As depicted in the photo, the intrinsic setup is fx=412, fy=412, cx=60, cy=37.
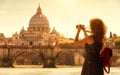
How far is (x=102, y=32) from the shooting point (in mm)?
4602

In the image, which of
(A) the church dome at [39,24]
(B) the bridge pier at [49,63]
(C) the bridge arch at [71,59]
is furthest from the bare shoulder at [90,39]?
(A) the church dome at [39,24]

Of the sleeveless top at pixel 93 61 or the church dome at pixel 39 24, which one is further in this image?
the church dome at pixel 39 24

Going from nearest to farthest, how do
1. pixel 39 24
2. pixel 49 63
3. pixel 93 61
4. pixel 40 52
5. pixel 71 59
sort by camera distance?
pixel 93 61 < pixel 49 63 < pixel 40 52 < pixel 71 59 < pixel 39 24

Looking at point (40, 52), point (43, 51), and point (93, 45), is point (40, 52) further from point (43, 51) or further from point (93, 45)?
point (93, 45)

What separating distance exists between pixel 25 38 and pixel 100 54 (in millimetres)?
83128

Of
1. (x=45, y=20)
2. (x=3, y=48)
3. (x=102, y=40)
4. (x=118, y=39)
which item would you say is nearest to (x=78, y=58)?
(x=118, y=39)

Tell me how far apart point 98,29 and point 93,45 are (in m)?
0.19

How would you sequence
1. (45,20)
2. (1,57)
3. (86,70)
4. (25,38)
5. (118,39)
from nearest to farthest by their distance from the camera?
(86,70) → (1,57) → (118,39) → (25,38) → (45,20)

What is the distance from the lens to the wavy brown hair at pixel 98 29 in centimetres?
457

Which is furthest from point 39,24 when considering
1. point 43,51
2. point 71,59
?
point 43,51

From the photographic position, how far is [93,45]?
4.53m

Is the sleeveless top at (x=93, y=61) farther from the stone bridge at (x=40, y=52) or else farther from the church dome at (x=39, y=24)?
the church dome at (x=39, y=24)

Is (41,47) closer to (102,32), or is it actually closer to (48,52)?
(48,52)

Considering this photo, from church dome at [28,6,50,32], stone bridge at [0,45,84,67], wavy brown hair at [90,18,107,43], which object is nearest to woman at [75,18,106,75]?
wavy brown hair at [90,18,107,43]
